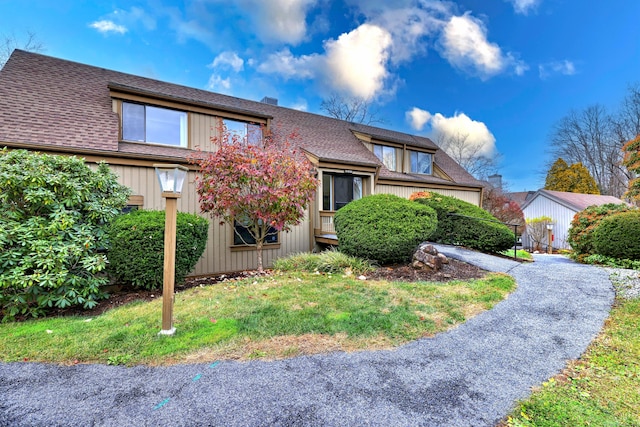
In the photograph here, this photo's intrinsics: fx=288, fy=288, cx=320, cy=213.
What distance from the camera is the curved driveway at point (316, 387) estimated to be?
86.5 inches

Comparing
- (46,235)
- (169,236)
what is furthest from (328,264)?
(46,235)

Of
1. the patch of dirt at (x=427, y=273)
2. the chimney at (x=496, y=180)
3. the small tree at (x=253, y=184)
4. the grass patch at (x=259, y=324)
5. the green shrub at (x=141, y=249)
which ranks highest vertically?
the chimney at (x=496, y=180)

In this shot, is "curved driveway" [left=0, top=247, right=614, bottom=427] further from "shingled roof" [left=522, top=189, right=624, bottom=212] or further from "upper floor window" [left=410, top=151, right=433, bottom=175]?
"shingled roof" [left=522, top=189, right=624, bottom=212]

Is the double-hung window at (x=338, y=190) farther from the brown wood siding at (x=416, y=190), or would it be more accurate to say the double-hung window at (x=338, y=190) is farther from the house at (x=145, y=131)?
the brown wood siding at (x=416, y=190)

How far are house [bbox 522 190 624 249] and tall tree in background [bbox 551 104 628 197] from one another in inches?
224

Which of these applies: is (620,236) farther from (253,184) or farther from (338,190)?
(253,184)

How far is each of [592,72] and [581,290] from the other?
16987mm

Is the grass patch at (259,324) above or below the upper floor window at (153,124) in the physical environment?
below

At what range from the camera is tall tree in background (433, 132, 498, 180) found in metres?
27.7

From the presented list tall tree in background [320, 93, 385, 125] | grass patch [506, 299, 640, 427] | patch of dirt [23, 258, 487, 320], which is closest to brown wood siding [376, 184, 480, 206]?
patch of dirt [23, 258, 487, 320]

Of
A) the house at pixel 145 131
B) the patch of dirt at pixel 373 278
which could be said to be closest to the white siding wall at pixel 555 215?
the house at pixel 145 131

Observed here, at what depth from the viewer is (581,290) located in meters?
5.63

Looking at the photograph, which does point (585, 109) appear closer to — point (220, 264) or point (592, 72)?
point (592, 72)

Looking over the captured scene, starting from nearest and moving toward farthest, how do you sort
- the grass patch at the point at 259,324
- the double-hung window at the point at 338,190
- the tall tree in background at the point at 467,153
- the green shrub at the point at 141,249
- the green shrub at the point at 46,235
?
the grass patch at the point at 259,324, the green shrub at the point at 46,235, the green shrub at the point at 141,249, the double-hung window at the point at 338,190, the tall tree in background at the point at 467,153
